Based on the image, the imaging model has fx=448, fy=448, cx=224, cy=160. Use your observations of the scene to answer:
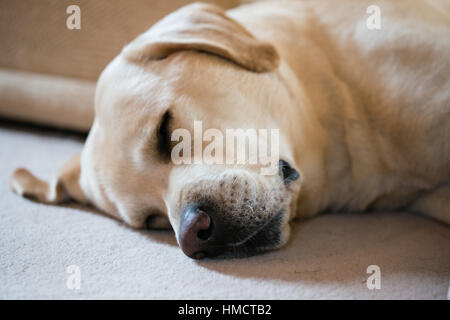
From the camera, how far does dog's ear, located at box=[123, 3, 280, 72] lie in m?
1.65

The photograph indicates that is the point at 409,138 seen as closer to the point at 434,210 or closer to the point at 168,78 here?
the point at 434,210

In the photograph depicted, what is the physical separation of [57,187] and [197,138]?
2.77 ft

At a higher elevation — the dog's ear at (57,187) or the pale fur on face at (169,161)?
the pale fur on face at (169,161)

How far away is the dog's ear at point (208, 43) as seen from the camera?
165 centimetres

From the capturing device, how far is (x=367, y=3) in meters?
1.90

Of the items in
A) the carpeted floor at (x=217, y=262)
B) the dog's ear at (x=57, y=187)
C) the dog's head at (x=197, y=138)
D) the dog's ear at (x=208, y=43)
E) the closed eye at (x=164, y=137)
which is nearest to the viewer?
the carpeted floor at (x=217, y=262)

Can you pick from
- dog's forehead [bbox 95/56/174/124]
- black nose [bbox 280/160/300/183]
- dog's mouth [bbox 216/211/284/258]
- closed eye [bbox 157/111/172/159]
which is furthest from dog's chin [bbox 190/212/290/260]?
dog's forehead [bbox 95/56/174/124]

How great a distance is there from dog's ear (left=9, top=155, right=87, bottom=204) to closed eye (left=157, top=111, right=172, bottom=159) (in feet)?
1.95

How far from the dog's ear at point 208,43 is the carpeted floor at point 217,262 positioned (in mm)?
662

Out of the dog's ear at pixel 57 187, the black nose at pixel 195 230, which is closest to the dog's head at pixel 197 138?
the black nose at pixel 195 230

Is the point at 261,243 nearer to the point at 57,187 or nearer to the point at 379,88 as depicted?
the point at 379,88

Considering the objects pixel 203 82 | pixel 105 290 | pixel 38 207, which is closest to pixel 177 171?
pixel 203 82

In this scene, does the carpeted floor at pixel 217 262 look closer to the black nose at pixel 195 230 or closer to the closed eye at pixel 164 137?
the black nose at pixel 195 230

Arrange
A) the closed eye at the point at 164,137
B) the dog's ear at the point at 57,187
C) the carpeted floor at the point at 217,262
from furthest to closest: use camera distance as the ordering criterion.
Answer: the dog's ear at the point at 57,187, the closed eye at the point at 164,137, the carpeted floor at the point at 217,262
